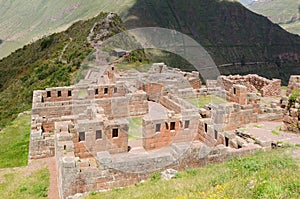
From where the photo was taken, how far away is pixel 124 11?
13888cm

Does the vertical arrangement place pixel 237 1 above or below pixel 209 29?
above

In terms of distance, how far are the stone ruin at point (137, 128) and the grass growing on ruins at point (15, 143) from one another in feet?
5.39

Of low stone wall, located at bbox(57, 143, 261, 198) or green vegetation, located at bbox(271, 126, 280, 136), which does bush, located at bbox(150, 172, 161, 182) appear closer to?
low stone wall, located at bbox(57, 143, 261, 198)

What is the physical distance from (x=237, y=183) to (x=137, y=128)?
35.6ft

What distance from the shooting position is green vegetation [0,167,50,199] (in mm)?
13820

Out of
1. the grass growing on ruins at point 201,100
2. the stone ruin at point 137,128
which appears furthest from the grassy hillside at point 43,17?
the grass growing on ruins at point 201,100

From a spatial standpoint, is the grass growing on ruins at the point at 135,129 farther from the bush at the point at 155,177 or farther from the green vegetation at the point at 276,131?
the green vegetation at the point at 276,131

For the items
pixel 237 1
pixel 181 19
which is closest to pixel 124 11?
pixel 181 19

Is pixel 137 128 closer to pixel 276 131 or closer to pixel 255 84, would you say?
pixel 276 131

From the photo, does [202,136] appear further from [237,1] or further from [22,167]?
[237,1]

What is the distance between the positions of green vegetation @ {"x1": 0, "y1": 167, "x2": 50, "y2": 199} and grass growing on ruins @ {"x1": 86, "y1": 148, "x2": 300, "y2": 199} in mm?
3423

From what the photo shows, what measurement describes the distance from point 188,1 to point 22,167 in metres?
177

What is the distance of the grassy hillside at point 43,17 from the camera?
146 meters

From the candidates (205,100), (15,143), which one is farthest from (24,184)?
(205,100)
